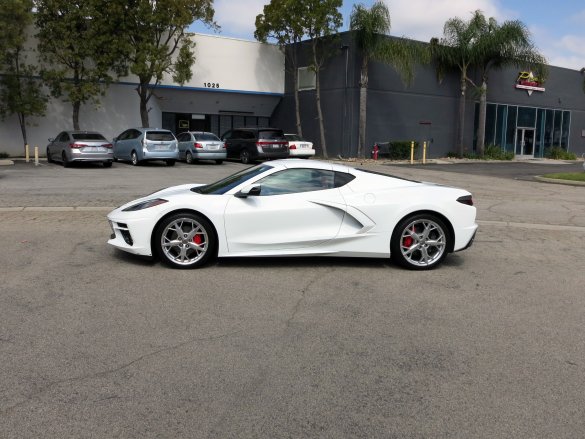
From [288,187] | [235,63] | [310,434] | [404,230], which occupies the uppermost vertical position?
[235,63]

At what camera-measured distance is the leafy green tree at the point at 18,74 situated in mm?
26172

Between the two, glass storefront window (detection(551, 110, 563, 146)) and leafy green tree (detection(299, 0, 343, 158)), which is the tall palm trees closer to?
leafy green tree (detection(299, 0, 343, 158))

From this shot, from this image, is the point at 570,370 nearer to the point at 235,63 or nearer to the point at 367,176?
the point at 367,176

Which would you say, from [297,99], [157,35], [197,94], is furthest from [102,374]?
[197,94]

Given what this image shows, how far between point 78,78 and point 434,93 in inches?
797

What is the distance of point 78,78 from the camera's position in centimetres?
2953

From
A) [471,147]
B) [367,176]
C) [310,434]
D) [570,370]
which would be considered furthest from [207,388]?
[471,147]

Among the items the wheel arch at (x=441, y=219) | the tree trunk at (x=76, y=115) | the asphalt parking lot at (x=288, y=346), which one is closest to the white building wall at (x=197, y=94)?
the tree trunk at (x=76, y=115)

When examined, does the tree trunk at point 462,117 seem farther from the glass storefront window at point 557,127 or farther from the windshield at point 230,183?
the windshield at point 230,183

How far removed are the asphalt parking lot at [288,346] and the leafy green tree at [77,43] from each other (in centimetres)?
2215

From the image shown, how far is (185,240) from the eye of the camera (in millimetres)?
7016

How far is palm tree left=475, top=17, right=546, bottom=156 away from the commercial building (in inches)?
78.1

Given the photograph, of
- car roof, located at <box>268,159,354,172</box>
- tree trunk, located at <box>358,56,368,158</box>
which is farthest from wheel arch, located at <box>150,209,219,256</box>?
tree trunk, located at <box>358,56,368,158</box>

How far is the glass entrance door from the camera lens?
41.8 m
